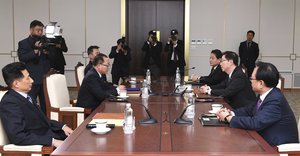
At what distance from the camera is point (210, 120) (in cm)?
335

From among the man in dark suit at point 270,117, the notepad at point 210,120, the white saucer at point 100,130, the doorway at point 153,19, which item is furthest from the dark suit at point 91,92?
the doorway at point 153,19

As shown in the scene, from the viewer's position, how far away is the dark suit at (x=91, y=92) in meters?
4.75

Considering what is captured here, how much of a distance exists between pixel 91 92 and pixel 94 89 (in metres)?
0.09

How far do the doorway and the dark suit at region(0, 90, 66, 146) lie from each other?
728cm

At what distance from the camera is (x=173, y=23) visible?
1055cm

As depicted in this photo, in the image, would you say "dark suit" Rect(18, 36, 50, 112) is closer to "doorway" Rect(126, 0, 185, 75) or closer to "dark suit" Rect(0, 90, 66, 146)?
"dark suit" Rect(0, 90, 66, 146)

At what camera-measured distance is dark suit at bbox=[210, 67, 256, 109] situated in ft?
15.7

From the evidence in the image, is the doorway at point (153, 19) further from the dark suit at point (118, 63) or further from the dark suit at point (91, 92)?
the dark suit at point (91, 92)

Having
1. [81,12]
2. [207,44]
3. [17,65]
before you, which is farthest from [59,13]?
[17,65]

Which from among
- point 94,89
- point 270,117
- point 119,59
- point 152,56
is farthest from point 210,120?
point 152,56

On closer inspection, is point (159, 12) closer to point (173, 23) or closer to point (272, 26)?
point (173, 23)

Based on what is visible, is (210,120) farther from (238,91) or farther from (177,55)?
(177,55)

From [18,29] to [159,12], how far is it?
11.5 ft

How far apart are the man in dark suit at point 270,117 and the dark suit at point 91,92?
1.88 m
